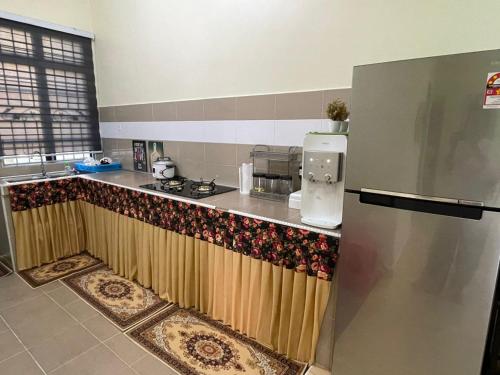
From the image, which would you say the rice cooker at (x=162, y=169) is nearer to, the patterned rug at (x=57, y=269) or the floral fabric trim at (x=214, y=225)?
the floral fabric trim at (x=214, y=225)

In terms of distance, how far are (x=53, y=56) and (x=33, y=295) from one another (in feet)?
8.28

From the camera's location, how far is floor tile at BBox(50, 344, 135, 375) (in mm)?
1665

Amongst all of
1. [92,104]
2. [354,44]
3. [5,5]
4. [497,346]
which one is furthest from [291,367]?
[5,5]

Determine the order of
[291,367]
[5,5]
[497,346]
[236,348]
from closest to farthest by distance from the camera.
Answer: [497,346] → [291,367] → [236,348] → [5,5]

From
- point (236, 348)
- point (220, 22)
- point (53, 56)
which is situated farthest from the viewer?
point (53, 56)

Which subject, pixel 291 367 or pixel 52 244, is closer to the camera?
pixel 291 367

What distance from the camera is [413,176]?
1120mm

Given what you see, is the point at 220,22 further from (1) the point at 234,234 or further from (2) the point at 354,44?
(1) the point at 234,234

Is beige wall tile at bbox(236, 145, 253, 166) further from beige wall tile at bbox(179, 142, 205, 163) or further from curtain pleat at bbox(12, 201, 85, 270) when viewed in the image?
curtain pleat at bbox(12, 201, 85, 270)

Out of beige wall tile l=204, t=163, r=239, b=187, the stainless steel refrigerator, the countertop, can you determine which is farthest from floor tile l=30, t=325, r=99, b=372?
the stainless steel refrigerator

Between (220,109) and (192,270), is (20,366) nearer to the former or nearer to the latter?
(192,270)

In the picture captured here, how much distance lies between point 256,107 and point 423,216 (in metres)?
1.47

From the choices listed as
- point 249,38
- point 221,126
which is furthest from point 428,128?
point 221,126

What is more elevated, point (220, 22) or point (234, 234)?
point (220, 22)
